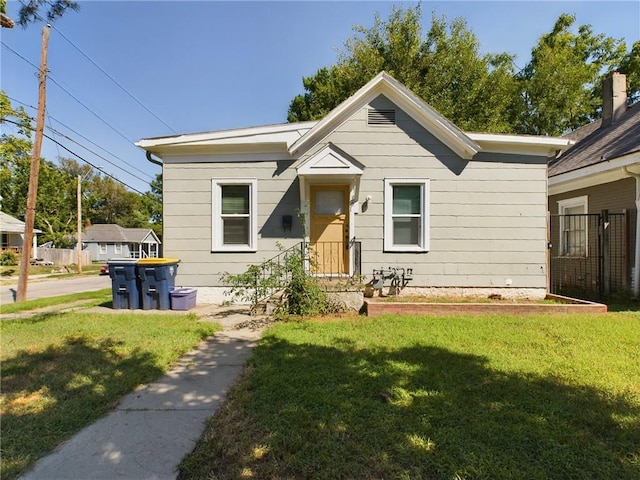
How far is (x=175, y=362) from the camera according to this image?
398 centimetres

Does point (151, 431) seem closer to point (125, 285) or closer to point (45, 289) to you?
point (125, 285)

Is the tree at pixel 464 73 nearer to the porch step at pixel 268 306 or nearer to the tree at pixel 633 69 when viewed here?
the tree at pixel 633 69

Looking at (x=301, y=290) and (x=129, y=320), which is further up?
(x=301, y=290)

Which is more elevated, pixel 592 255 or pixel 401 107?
pixel 401 107

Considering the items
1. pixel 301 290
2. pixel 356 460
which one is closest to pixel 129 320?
pixel 301 290

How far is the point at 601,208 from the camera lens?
8.85 metres

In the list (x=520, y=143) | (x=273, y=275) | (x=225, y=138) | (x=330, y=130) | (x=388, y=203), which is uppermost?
(x=330, y=130)

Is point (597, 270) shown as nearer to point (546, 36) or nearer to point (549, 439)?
point (549, 439)

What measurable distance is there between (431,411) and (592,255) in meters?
9.07

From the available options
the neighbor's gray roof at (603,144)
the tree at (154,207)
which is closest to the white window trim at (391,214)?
the neighbor's gray roof at (603,144)

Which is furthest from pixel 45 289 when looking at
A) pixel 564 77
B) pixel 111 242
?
pixel 111 242

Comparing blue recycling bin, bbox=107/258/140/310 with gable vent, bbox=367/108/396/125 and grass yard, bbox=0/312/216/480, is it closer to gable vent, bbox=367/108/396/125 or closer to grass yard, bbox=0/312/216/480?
grass yard, bbox=0/312/216/480

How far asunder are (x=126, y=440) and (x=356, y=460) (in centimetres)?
162

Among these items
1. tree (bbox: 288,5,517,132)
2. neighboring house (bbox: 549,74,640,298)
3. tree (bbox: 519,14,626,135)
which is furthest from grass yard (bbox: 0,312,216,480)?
tree (bbox: 519,14,626,135)
